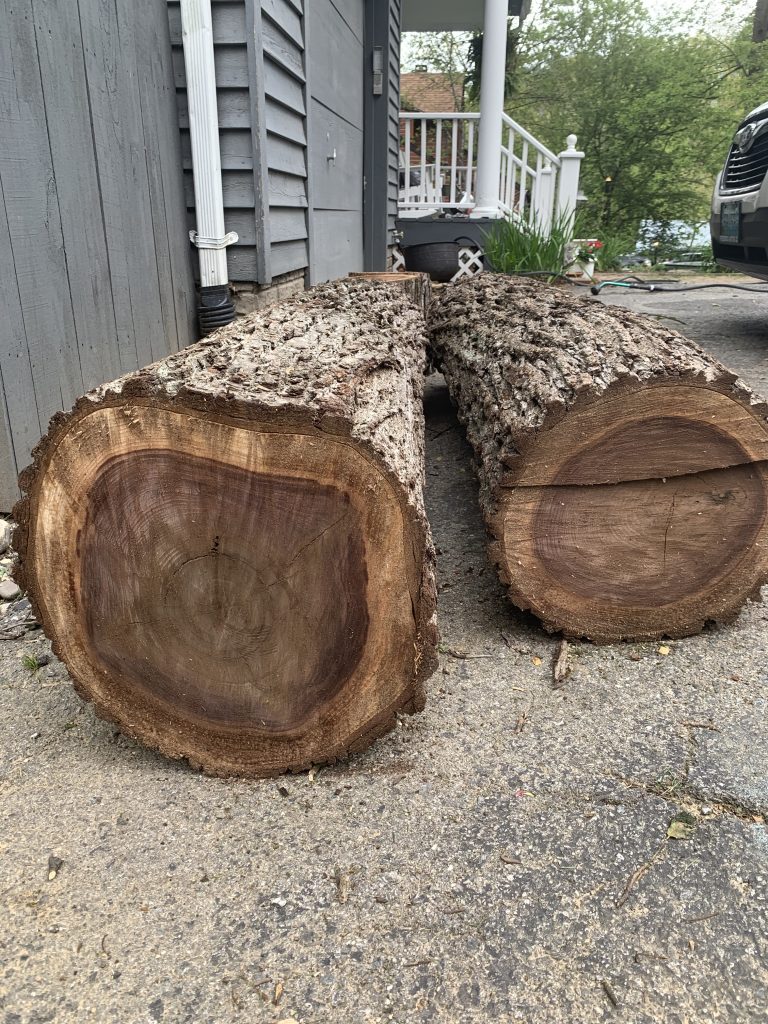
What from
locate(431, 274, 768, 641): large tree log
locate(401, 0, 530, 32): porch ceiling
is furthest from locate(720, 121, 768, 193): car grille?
locate(401, 0, 530, 32): porch ceiling

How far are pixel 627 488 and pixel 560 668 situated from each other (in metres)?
0.53

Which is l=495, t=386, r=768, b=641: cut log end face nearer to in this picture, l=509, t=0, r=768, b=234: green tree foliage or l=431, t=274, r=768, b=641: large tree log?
l=431, t=274, r=768, b=641: large tree log

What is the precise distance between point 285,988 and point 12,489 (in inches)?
72.1

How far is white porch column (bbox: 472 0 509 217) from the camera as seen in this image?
327 inches

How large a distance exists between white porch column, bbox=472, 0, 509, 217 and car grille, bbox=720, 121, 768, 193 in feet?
10.0

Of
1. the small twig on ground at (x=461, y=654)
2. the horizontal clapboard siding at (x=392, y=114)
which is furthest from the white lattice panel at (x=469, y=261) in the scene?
the small twig on ground at (x=461, y=654)

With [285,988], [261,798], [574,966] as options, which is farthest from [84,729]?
[574,966]

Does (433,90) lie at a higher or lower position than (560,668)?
higher

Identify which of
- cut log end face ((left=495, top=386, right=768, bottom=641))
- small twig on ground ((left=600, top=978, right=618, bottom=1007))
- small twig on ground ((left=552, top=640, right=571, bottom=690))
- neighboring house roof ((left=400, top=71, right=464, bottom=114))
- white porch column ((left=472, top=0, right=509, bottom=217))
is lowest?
small twig on ground ((left=552, top=640, right=571, bottom=690))

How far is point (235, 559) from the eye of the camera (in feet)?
4.99

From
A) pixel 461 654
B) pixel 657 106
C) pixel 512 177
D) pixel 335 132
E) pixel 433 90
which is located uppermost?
pixel 433 90

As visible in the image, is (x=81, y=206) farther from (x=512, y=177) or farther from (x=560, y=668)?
(x=512, y=177)

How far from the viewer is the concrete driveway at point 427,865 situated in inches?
46.4

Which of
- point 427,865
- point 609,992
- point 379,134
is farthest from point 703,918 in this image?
point 379,134
